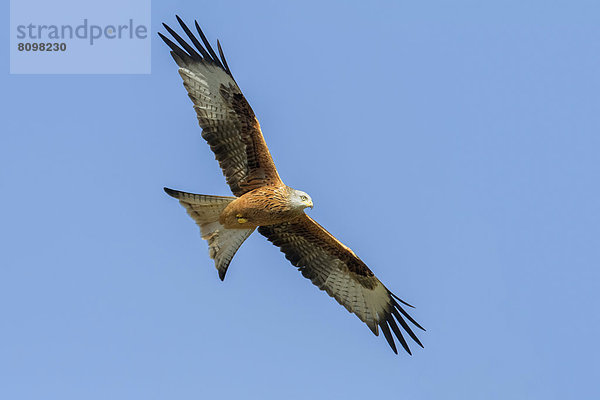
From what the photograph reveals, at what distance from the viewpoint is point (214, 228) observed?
13836 mm

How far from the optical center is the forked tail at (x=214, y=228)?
13.5 metres

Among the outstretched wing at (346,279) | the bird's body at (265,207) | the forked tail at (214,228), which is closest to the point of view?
the bird's body at (265,207)

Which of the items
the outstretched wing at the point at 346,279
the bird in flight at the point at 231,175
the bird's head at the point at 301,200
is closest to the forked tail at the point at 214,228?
the bird in flight at the point at 231,175

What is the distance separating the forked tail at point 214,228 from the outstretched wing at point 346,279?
0.76 meters

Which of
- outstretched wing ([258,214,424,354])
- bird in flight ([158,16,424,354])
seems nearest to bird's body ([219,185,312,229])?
bird in flight ([158,16,424,354])

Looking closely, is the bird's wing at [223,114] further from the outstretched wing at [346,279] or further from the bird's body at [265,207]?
the outstretched wing at [346,279]

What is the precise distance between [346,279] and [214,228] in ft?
7.61

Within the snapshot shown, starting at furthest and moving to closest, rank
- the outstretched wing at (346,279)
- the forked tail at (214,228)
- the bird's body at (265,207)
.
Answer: the outstretched wing at (346,279) → the forked tail at (214,228) → the bird's body at (265,207)

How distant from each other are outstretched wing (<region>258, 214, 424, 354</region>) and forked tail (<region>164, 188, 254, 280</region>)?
0.76 m

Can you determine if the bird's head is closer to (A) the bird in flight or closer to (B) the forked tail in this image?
(A) the bird in flight

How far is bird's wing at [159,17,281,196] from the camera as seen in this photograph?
13188 mm

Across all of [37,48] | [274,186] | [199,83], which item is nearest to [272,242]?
[274,186]

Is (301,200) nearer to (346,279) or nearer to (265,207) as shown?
(265,207)

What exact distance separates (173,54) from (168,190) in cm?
184
